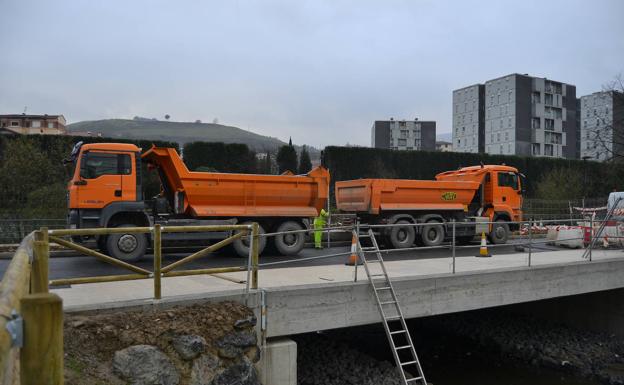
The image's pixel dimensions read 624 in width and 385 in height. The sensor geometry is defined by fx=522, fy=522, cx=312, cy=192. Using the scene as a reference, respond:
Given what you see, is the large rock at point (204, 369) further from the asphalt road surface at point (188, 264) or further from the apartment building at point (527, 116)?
the apartment building at point (527, 116)

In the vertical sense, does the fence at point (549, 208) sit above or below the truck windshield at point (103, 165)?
below

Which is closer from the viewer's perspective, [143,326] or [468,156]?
[143,326]

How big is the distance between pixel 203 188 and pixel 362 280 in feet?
19.5

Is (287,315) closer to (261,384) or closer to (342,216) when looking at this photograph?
(261,384)

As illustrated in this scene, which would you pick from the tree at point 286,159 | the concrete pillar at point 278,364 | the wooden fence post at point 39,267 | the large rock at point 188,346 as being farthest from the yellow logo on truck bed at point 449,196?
the tree at point 286,159

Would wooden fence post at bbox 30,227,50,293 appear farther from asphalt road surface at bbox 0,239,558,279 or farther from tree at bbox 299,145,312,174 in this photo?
tree at bbox 299,145,312,174

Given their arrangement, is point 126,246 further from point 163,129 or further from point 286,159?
point 163,129

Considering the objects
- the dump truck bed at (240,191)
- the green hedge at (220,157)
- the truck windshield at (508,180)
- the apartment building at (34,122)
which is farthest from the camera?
the apartment building at (34,122)

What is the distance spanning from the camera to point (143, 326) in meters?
6.20

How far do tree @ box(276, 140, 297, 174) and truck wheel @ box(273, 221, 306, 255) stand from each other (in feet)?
61.9

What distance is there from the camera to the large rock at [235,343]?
6594mm

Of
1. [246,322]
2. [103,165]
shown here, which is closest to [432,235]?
[103,165]

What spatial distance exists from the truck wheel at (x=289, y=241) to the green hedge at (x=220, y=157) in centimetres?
1721

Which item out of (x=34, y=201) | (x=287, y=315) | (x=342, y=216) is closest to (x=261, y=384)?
(x=287, y=315)
